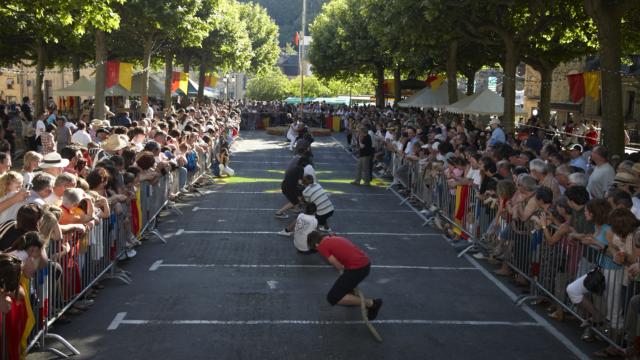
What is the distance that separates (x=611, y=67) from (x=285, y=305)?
36.2 feet

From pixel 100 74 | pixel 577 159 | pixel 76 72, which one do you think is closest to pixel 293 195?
pixel 577 159

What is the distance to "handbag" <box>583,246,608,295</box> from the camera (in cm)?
815

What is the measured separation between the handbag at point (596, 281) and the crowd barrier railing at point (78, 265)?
18.3ft

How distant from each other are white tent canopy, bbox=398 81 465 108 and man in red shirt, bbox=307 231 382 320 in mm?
25474

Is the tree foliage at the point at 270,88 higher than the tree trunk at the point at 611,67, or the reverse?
the tree foliage at the point at 270,88

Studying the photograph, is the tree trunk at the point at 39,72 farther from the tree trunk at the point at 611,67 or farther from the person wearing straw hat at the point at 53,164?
the tree trunk at the point at 611,67

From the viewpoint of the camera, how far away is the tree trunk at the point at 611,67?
17.3 metres

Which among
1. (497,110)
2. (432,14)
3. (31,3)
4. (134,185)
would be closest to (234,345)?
(134,185)

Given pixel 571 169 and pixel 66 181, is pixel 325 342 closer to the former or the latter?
pixel 66 181

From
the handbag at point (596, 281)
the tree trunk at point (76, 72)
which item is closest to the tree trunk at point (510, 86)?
the handbag at point (596, 281)

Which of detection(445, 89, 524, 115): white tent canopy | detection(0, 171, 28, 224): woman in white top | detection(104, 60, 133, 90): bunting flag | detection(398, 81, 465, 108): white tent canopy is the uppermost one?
detection(104, 60, 133, 90): bunting flag

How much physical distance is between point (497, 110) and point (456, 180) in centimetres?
1373

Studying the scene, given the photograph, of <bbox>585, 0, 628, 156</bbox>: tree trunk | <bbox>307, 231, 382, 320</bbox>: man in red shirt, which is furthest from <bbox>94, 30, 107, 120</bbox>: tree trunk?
<bbox>307, 231, 382, 320</bbox>: man in red shirt

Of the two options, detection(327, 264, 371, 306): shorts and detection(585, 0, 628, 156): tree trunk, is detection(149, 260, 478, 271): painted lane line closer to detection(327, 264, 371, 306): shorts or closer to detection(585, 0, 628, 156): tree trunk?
detection(327, 264, 371, 306): shorts
